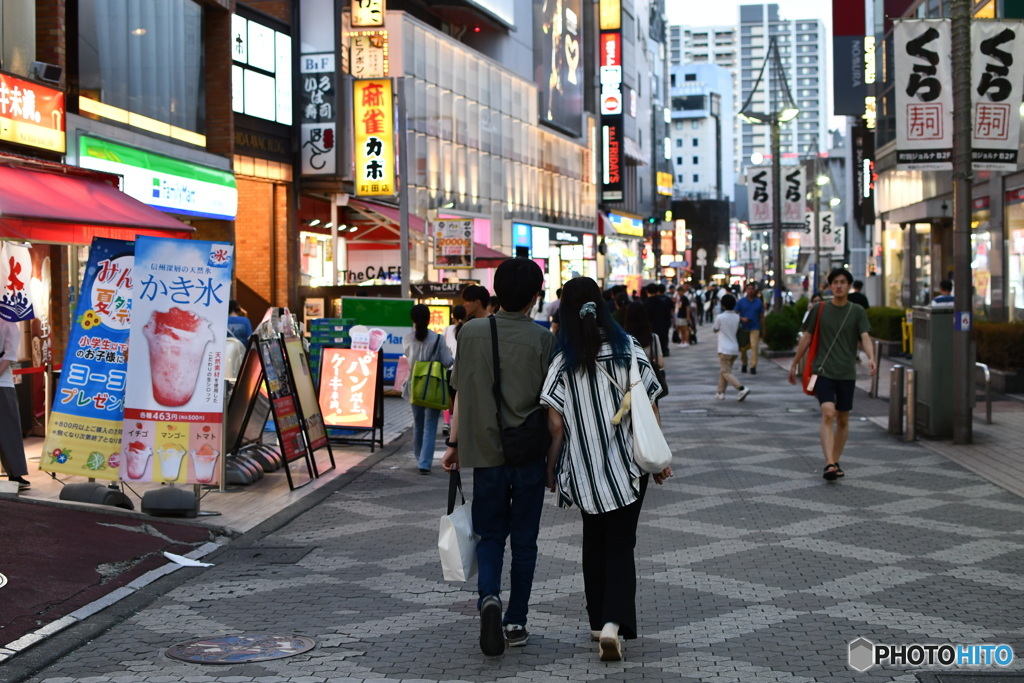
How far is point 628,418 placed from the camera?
6035 millimetres

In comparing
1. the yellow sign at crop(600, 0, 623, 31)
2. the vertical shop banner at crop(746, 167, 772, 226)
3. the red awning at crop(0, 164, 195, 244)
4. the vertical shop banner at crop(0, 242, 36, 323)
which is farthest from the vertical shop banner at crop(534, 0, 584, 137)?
the vertical shop banner at crop(0, 242, 36, 323)

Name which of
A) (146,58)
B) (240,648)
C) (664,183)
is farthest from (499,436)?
(664,183)

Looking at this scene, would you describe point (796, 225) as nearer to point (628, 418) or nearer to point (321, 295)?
point (321, 295)

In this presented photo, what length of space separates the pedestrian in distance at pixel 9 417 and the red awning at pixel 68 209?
1152 millimetres

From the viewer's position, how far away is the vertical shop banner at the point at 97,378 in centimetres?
1013

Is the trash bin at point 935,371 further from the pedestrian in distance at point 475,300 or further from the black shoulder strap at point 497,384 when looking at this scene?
the black shoulder strap at point 497,384

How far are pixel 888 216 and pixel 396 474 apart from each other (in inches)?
1109

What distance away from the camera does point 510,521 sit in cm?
621

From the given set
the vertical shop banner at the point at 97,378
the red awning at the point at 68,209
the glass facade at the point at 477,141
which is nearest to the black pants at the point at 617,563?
the vertical shop banner at the point at 97,378

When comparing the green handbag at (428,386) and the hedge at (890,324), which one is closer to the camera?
the green handbag at (428,386)

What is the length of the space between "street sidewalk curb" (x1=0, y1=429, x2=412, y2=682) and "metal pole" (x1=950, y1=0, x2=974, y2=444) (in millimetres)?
7010

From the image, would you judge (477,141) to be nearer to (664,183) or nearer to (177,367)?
(177,367)

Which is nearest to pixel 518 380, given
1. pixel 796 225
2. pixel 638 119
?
pixel 796 225

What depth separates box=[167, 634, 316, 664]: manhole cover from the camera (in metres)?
6.06
